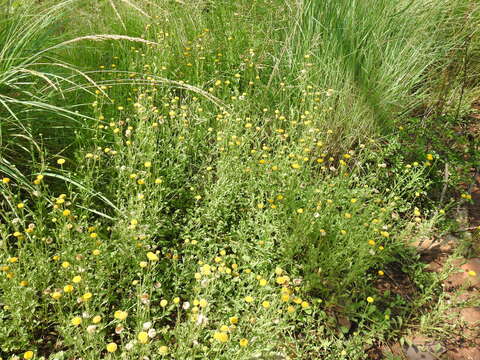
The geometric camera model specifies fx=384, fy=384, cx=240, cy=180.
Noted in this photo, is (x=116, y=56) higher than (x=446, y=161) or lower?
higher

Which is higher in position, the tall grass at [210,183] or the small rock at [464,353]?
the tall grass at [210,183]

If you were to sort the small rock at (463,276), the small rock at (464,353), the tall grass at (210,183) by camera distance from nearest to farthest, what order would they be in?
the tall grass at (210,183) < the small rock at (464,353) < the small rock at (463,276)

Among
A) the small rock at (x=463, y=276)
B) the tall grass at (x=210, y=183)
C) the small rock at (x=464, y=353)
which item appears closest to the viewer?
the tall grass at (x=210, y=183)

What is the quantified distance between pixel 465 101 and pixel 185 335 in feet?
10.5

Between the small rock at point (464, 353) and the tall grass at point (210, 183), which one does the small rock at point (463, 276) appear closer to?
the tall grass at point (210, 183)

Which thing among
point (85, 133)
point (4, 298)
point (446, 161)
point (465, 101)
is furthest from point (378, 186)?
point (4, 298)

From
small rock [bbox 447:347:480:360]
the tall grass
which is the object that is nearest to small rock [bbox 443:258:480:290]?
the tall grass

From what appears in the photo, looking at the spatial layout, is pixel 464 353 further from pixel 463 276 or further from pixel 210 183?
pixel 210 183

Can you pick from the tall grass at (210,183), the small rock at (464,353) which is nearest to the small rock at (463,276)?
the tall grass at (210,183)

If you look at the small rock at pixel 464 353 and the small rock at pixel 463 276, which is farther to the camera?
the small rock at pixel 463 276

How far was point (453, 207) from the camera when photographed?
109 inches

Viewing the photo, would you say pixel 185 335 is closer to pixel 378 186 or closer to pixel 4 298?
pixel 4 298

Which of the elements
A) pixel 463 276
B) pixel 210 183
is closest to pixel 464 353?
pixel 463 276

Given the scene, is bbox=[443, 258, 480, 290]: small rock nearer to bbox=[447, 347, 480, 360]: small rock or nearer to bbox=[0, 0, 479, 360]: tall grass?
bbox=[0, 0, 479, 360]: tall grass
